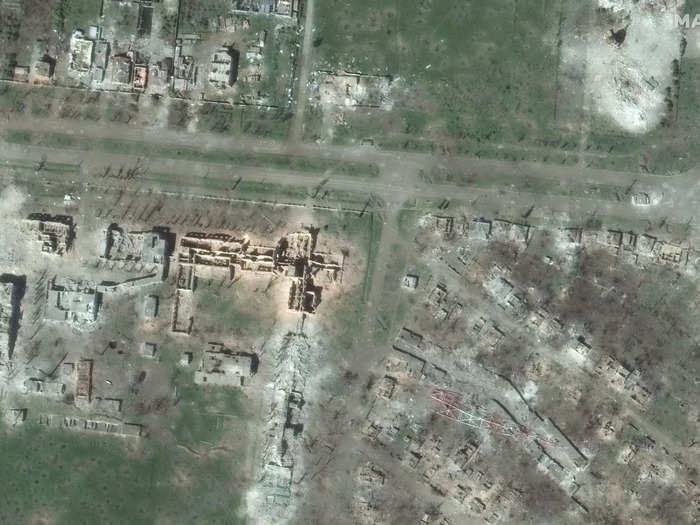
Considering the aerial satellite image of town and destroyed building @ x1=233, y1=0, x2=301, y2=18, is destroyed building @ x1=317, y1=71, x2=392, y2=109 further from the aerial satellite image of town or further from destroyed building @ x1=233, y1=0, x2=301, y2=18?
destroyed building @ x1=233, y1=0, x2=301, y2=18

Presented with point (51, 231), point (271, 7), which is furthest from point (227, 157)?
point (51, 231)

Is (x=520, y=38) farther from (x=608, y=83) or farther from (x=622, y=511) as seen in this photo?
(x=622, y=511)

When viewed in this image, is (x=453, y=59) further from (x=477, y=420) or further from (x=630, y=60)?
(x=477, y=420)

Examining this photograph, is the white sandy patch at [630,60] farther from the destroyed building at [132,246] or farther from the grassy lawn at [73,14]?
the grassy lawn at [73,14]

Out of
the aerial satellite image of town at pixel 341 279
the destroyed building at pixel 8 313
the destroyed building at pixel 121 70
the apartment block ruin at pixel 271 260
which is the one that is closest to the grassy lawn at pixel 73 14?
the aerial satellite image of town at pixel 341 279

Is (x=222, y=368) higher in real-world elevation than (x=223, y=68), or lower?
lower

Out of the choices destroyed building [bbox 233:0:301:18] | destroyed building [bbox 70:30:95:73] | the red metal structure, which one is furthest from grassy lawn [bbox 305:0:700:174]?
the red metal structure
